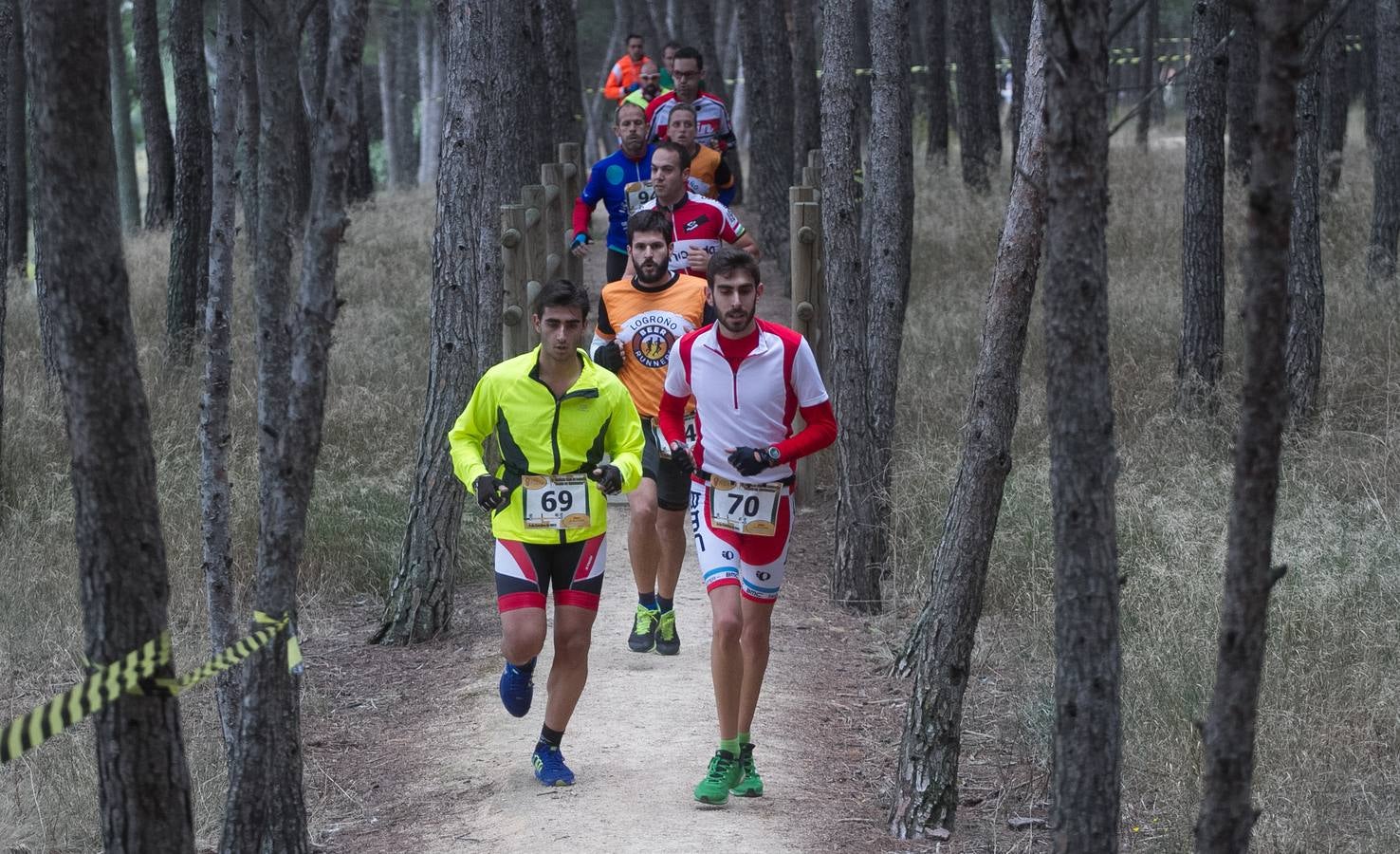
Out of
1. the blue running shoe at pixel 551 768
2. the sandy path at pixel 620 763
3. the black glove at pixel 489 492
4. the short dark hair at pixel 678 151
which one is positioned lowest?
the sandy path at pixel 620 763

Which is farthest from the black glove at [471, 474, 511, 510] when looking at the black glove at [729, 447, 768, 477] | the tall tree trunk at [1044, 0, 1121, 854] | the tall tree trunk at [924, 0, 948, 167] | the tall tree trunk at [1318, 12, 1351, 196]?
the tall tree trunk at [924, 0, 948, 167]

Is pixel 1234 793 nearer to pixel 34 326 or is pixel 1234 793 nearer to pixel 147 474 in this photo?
pixel 147 474

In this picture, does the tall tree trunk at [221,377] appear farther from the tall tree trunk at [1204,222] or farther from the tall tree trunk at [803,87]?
the tall tree trunk at [803,87]

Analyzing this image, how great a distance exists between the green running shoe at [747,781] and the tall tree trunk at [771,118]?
42.8ft

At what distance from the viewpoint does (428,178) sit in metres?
35.3

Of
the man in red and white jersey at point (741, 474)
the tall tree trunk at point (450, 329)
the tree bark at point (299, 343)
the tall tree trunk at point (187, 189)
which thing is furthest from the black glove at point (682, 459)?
the tall tree trunk at point (187, 189)

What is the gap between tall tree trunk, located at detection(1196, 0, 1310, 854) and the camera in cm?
319

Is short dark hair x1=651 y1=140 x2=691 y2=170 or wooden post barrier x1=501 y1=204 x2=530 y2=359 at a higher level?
short dark hair x1=651 y1=140 x2=691 y2=170

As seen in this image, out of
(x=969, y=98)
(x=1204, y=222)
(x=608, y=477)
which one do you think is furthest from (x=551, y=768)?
(x=969, y=98)

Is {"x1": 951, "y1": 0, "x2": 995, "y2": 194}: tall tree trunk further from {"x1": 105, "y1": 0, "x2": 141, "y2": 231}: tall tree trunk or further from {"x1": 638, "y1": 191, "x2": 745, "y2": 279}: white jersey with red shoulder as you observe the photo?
{"x1": 638, "y1": 191, "x2": 745, "y2": 279}: white jersey with red shoulder

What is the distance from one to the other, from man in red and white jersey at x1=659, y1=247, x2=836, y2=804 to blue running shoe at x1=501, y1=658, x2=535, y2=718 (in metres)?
0.80

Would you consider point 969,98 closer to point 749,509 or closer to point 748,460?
point 749,509

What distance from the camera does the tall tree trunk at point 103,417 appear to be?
351 centimetres

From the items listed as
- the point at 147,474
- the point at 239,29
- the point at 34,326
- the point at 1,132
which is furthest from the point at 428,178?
the point at 147,474
